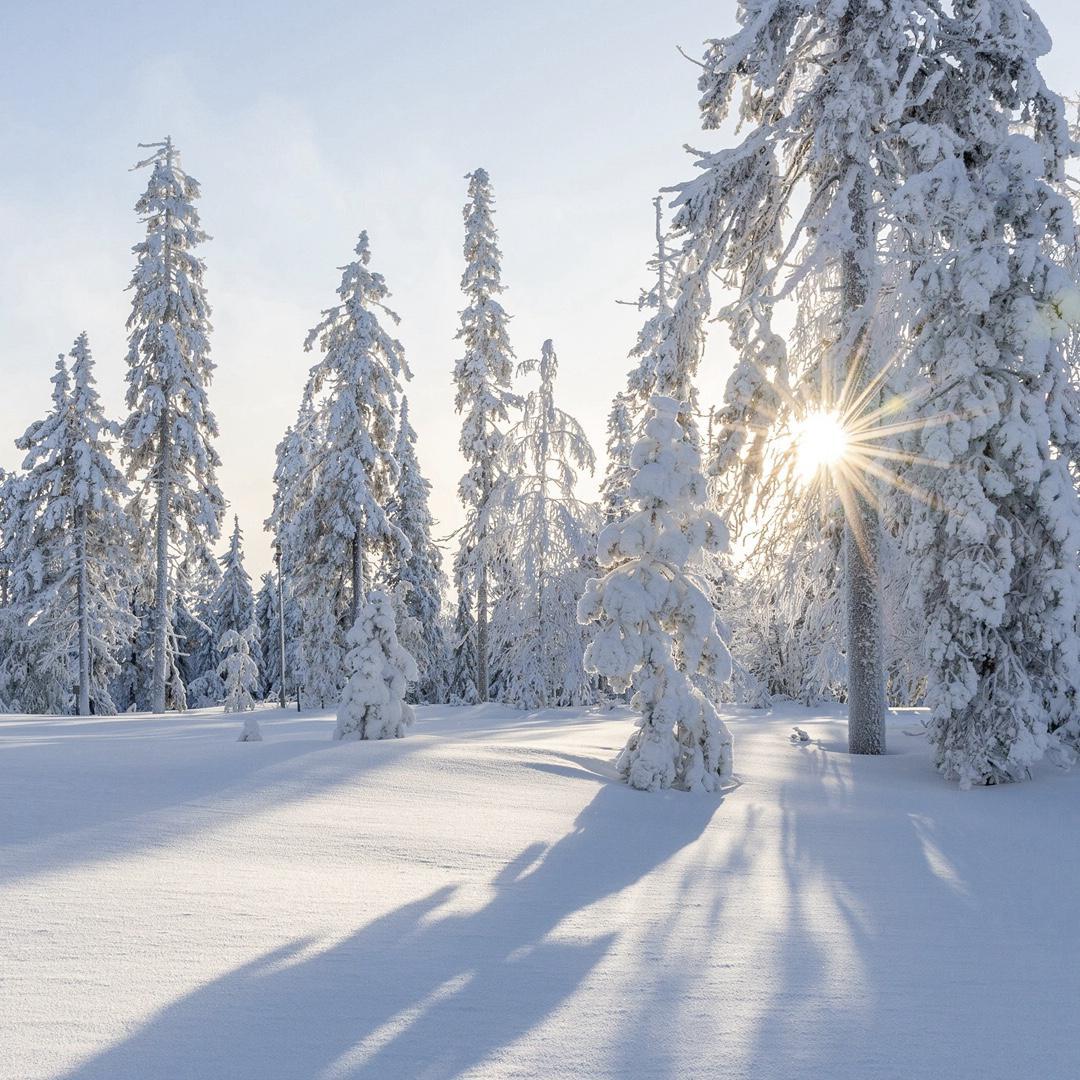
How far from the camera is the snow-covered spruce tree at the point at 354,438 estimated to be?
2611 centimetres

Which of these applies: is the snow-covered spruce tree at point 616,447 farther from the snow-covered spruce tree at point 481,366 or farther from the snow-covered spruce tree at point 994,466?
the snow-covered spruce tree at point 994,466

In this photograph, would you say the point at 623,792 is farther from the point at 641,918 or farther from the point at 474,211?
the point at 474,211

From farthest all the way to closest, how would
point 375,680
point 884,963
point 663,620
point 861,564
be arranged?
1. point 861,564
2. point 375,680
3. point 663,620
4. point 884,963

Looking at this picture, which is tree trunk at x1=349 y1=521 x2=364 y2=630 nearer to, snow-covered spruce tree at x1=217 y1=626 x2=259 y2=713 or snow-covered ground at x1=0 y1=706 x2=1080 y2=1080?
snow-covered spruce tree at x1=217 y1=626 x2=259 y2=713

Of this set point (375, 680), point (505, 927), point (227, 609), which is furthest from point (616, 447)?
point (227, 609)

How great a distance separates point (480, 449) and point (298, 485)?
585 centimetres

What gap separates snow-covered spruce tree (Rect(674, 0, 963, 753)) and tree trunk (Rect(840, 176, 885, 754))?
0.02m

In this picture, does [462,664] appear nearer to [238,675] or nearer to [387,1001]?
[238,675]

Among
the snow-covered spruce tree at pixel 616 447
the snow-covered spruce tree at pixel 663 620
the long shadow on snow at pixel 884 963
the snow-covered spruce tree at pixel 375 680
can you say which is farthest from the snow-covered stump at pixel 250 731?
the snow-covered spruce tree at pixel 616 447

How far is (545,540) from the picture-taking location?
2317 cm

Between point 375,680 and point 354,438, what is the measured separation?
1606 cm

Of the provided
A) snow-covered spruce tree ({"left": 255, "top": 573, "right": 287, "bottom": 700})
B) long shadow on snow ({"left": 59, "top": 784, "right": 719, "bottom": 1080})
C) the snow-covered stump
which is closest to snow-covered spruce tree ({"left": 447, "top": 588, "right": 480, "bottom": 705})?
snow-covered spruce tree ({"left": 255, "top": 573, "right": 287, "bottom": 700})

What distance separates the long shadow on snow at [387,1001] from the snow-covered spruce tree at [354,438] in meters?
22.1

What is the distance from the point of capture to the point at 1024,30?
11.1 m
